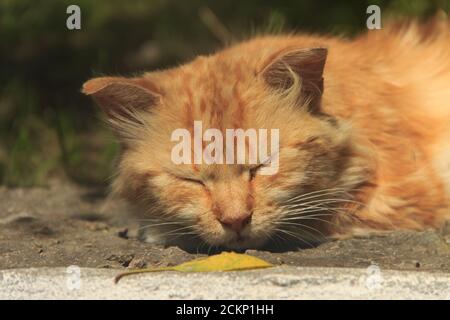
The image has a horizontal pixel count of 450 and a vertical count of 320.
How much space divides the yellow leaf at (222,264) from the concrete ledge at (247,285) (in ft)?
0.21

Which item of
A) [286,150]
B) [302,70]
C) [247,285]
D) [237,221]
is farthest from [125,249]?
[302,70]

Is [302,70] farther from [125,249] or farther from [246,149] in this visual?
[125,249]

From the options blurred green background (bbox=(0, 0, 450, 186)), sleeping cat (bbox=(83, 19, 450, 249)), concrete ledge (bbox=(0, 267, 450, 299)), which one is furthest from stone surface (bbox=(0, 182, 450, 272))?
blurred green background (bbox=(0, 0, 450, 186))

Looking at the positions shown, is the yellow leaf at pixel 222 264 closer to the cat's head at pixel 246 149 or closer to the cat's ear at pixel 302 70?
the cat's head at pixel 246 149

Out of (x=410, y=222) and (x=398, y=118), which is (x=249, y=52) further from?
(x=410, y=222)

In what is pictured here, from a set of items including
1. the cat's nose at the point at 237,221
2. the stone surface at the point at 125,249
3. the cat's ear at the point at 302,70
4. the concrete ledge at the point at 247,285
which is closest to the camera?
the concrete ledge at the point at 247,285

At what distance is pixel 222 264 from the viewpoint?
124 inches

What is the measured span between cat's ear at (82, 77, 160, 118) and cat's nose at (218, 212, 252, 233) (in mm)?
678

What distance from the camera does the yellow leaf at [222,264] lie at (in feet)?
10.3

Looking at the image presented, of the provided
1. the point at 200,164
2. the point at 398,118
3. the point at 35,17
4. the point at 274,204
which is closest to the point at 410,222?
the point at 398,118

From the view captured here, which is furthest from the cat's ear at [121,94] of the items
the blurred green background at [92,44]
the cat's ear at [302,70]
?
the blurred green background at [92,44]

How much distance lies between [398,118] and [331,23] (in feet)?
9.32

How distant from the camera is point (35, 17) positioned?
6926 millimetres

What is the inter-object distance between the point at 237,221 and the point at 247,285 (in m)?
0.44
